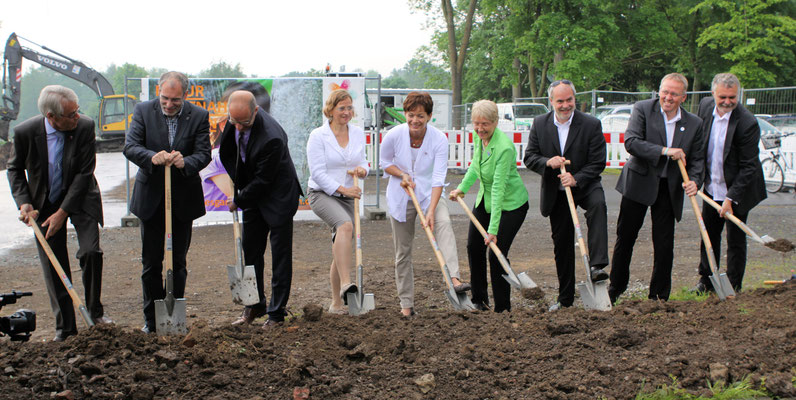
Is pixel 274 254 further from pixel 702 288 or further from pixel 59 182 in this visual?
pixel 702 288

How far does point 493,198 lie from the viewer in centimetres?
555

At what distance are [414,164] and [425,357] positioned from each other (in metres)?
2.07

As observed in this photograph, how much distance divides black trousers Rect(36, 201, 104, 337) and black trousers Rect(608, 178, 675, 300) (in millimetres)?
4121

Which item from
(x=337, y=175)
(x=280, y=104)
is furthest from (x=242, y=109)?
(x=280, y=104)

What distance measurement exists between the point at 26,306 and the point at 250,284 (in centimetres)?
243

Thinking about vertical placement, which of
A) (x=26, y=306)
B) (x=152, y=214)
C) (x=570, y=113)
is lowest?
(x=26, y=306)

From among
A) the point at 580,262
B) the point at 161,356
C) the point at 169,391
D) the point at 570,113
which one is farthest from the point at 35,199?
the point at 580,262

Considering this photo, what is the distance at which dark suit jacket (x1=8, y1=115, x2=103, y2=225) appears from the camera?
16.8ft

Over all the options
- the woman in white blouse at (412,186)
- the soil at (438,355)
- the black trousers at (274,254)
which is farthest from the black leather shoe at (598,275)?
the black trousers at (274,254)

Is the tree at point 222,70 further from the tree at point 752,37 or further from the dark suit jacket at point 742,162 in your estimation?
the dark suit jacket at point 742,162

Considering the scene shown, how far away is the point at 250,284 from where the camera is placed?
540 centimetres

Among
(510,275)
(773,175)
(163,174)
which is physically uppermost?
(163,174)

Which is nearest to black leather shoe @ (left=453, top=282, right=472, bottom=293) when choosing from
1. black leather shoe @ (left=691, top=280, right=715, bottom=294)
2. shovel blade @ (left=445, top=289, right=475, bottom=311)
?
shovel blade @ (left=445, top=289, right=475, bottom=311)

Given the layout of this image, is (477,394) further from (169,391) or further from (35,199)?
(35,199)
